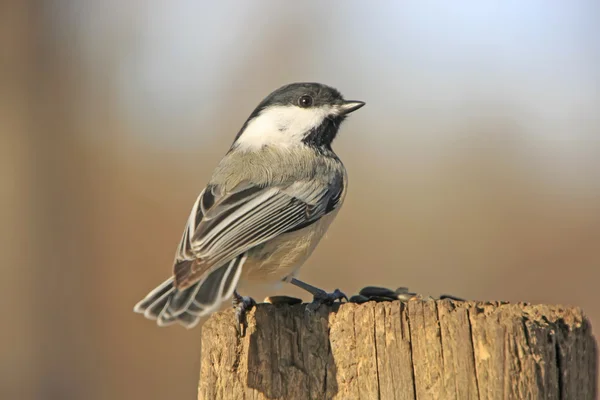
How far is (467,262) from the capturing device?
23.6 ft

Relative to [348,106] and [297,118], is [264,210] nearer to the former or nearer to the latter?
[297,118]

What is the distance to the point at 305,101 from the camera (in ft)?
13.7

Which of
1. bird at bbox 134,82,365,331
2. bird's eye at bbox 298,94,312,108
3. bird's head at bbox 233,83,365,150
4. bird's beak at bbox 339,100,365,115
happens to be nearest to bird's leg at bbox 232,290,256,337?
bird at bbox 134,82,365,331

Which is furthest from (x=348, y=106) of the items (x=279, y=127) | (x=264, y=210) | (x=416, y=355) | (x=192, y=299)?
(x=416, y=355)

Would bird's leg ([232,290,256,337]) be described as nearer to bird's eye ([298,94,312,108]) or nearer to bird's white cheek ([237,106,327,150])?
bird's white cheek ([237,106,327,150])

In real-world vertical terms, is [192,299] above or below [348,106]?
below

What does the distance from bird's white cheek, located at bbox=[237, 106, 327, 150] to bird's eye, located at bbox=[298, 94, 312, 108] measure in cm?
4

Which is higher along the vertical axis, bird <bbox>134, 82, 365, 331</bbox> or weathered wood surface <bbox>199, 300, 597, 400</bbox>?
bird <bbox>134, 82, 365, 331</bbox>

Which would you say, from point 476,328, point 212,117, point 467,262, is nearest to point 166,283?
point 476,328

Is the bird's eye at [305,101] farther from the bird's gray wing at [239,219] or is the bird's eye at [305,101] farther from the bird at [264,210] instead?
the bird's gray wing at [239,219]

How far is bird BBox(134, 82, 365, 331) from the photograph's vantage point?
2.95 metres

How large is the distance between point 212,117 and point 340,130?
4.59 meters

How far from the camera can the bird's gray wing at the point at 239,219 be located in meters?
3.02

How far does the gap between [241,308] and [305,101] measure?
1.67 meters
